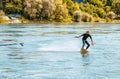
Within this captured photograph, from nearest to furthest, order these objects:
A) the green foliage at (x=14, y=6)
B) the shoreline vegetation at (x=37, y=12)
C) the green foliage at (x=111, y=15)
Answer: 1. the shoreline vegetation at (x=37, y=12)
2. the green foliage at (x=14, y=6)
3. the green foliage at (x=111, y=15)

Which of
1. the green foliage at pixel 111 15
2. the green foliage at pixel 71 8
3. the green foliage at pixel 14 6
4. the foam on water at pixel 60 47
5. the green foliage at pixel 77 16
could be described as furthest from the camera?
the green foliage at pixel 111 15

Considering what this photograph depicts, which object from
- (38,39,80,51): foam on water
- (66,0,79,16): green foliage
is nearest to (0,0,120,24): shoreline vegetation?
(66,0,79,16): green foliage

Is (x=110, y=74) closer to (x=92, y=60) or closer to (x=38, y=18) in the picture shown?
(x=92, y=60)

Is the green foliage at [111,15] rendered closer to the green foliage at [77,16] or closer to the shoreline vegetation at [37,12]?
the shoreline vegetation at [37,12]

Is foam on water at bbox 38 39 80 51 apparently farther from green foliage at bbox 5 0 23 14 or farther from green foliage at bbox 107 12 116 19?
green foliage at bbox 107 12 116 19

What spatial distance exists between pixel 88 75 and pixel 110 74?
58.3 inches

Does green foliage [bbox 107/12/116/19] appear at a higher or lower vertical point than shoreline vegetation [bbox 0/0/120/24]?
lower

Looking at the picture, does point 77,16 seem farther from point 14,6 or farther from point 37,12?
point 14,6

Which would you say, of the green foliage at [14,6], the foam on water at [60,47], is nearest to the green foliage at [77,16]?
the green foliage at [14,6]

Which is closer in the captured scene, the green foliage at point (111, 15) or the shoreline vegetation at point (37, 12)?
the shoreline vegetation at point (37, 12)

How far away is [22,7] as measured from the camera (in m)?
161

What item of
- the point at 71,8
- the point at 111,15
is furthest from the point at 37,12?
the point at 111,15

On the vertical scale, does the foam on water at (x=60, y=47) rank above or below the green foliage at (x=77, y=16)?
above

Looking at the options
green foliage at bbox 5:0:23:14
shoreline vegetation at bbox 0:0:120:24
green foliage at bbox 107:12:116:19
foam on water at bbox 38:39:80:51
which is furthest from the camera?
green foliage at bbox 107:12:116:19
